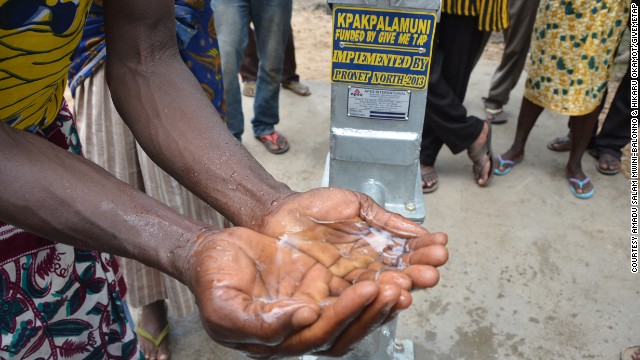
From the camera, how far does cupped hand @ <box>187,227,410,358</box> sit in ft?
2.64

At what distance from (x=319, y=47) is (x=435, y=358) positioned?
461cm

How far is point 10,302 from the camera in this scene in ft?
3.52

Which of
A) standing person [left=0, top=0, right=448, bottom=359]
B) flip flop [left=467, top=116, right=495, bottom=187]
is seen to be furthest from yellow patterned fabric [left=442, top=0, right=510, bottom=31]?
standing person [left=0, top=0, right=448, bottom=359]

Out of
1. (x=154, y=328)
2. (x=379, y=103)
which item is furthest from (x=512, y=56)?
(x=154, y=328)

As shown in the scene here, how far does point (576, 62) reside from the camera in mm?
2910

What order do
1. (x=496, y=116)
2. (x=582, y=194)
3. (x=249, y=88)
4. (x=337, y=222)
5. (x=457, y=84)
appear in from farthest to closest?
(x=249, y=88), (x=496, y=116), (x=582, y=194), (x=457, y=84), (x=337, y=222)

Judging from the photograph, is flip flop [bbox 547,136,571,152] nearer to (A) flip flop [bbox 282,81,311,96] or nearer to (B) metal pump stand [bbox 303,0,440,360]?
(A) flip flop [bbox 282,81,311,96]

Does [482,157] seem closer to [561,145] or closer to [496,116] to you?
[561,145]

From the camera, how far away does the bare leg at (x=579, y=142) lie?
318 cm

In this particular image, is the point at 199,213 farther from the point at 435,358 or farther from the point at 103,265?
the point at 435,358

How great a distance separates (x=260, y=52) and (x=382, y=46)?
2.29m

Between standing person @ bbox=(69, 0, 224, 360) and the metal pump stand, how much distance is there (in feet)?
2.35

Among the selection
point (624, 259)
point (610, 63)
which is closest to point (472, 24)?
point (610, 63)

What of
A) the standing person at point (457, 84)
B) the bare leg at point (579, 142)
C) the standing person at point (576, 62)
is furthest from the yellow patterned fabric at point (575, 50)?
the standing person at point (457, 84)
